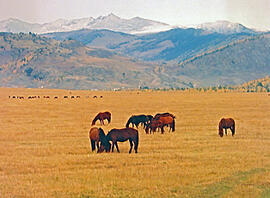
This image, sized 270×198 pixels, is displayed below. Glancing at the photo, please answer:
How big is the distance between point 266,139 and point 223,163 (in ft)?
26.0

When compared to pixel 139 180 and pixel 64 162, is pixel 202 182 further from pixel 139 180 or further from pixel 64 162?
pixel 64 162

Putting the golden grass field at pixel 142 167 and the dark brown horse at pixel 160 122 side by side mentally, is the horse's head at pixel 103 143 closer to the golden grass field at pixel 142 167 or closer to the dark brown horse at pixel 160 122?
the golden grass field at pixel 142 167

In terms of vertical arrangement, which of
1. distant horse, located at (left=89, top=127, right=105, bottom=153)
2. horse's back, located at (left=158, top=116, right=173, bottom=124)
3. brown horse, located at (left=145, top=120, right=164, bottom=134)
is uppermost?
horse's back, located at (left=158, top=116, right=173, bottom=124)

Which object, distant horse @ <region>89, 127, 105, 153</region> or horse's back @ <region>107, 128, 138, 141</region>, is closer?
horse's back @ <region>107, 128, 138, 141</region>

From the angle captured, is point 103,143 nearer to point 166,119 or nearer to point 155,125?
point 155,125

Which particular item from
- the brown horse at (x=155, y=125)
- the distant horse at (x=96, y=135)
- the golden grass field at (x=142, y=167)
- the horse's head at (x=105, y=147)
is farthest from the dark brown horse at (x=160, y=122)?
the horse's head at (x=105, y=147)

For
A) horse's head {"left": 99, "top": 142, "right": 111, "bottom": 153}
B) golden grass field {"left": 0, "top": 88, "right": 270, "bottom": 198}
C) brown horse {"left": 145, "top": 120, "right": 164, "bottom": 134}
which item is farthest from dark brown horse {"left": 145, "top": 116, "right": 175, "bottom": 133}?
horse's head {"left": 99, "top": 142, "right": 111, "bottom": 153}

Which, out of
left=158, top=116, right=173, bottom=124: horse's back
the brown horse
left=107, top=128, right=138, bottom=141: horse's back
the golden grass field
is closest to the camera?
the golden grass field

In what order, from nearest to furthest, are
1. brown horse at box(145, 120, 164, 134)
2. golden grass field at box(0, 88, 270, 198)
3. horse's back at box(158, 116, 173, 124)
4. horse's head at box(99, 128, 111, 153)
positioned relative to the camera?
golden grass field at box(0, 88, 270, 198)
horse's head at box(99, 128, 111, 153)
brown horse at box(145, 120, 164, 134)
horse's back at box(158, 116, 173, 124)

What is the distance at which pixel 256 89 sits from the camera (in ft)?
477

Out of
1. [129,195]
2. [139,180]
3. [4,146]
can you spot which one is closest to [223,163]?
[139,180]

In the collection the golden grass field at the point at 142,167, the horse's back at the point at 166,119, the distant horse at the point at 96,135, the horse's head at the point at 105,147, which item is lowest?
the golden grass field at the point at 142,167

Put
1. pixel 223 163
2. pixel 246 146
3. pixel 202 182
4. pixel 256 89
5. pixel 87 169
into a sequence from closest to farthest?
pixel 202 182 < pixel 87 169 < pixel 223 163 < pixel 246 146 < pixel 256 89

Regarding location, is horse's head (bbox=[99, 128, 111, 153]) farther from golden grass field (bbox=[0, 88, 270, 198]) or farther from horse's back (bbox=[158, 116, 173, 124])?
horse's back (bbox=[158, 116, 173, 124])
